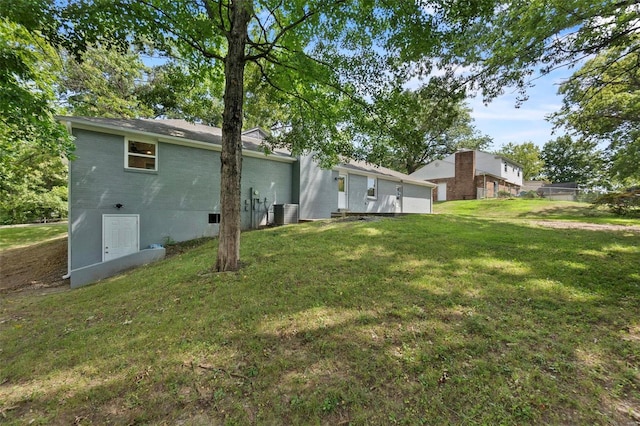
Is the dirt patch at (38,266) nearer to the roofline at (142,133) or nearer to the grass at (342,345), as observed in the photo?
the grass at (342,345)

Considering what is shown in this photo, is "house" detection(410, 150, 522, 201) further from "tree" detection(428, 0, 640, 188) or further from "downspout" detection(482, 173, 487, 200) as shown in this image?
"tree" detection(428, 0, 640, 188)

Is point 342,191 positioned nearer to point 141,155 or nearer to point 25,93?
point 141,155

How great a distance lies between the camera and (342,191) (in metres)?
15.5

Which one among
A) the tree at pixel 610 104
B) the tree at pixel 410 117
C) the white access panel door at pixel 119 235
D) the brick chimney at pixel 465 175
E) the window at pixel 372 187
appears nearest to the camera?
the tree at pixel 410 117

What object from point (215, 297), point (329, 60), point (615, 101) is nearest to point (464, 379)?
point (215, 297)

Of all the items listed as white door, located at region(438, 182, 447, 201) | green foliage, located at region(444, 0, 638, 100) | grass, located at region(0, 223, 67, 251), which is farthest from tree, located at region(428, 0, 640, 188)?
white door, located at region(438, 182, 447, 201)

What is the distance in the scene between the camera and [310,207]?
13.4 metres

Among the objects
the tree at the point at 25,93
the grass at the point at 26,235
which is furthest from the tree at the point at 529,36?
the grass at the point at 26,235

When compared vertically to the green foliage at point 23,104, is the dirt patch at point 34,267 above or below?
below

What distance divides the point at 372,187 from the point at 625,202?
1091 centimetres

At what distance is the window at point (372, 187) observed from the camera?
1688cm

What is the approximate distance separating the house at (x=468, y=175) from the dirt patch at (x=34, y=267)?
28.7 meters

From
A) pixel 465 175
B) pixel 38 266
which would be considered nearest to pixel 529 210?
pixel 465 175

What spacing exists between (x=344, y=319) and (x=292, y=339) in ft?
2.46
